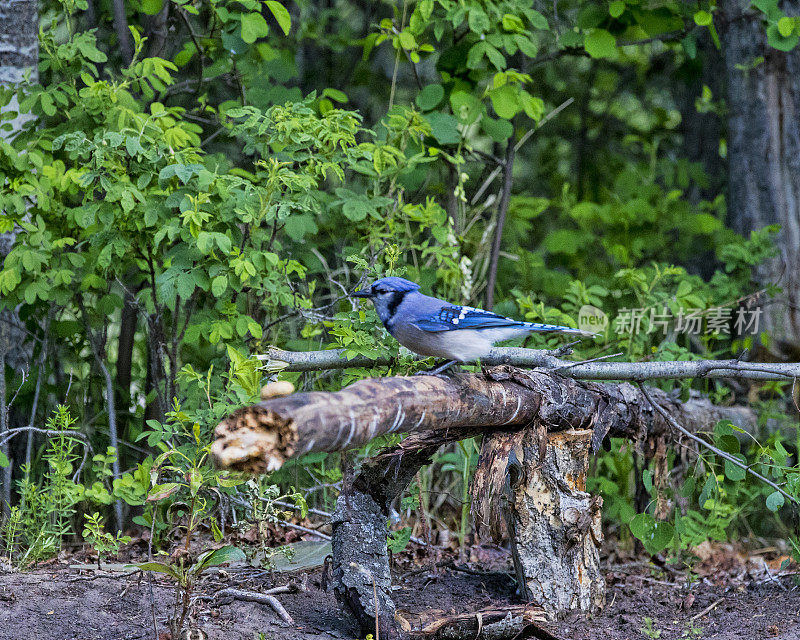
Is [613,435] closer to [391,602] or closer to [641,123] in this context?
[391,602]

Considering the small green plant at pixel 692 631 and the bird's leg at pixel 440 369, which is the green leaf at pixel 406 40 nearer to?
the bird's leg at pixel 440 369

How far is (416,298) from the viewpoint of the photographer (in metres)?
3.04

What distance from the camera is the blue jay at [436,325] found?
2879 mm

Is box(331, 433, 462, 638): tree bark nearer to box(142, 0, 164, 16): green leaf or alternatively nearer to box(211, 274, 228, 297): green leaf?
box(211, 274, 228, 297): green leaf

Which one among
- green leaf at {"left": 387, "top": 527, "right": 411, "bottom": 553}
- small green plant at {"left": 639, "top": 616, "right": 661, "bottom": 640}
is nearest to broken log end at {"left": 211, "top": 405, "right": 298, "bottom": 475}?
green leaf at {"left": 387, "top": 527, "right": 411, "bottom": 553}

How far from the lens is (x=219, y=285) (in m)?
3.39

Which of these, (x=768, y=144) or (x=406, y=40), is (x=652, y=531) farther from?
(x=768, y=144)

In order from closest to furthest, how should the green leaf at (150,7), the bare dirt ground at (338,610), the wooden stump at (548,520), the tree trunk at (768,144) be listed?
1. the bare dirt ground at (338,610)
2. the wooden stump at (548,520)
3. the green leaf at (150,7)
4. the tree trunk at (768,144)

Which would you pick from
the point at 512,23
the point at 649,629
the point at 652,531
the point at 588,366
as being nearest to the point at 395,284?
the point at 588,366

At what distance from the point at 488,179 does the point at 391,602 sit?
3.35 m

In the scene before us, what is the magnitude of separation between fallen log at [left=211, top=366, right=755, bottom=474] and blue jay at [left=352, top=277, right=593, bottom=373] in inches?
5.0

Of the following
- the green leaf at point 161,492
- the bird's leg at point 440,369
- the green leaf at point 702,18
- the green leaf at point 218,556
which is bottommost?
the green leaf at point 218,556

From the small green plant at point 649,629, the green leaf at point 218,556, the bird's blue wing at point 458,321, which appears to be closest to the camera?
the green leaf at point 218,556

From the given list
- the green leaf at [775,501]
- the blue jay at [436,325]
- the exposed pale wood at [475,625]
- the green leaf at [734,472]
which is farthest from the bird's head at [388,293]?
the green leaf at [775,501]
